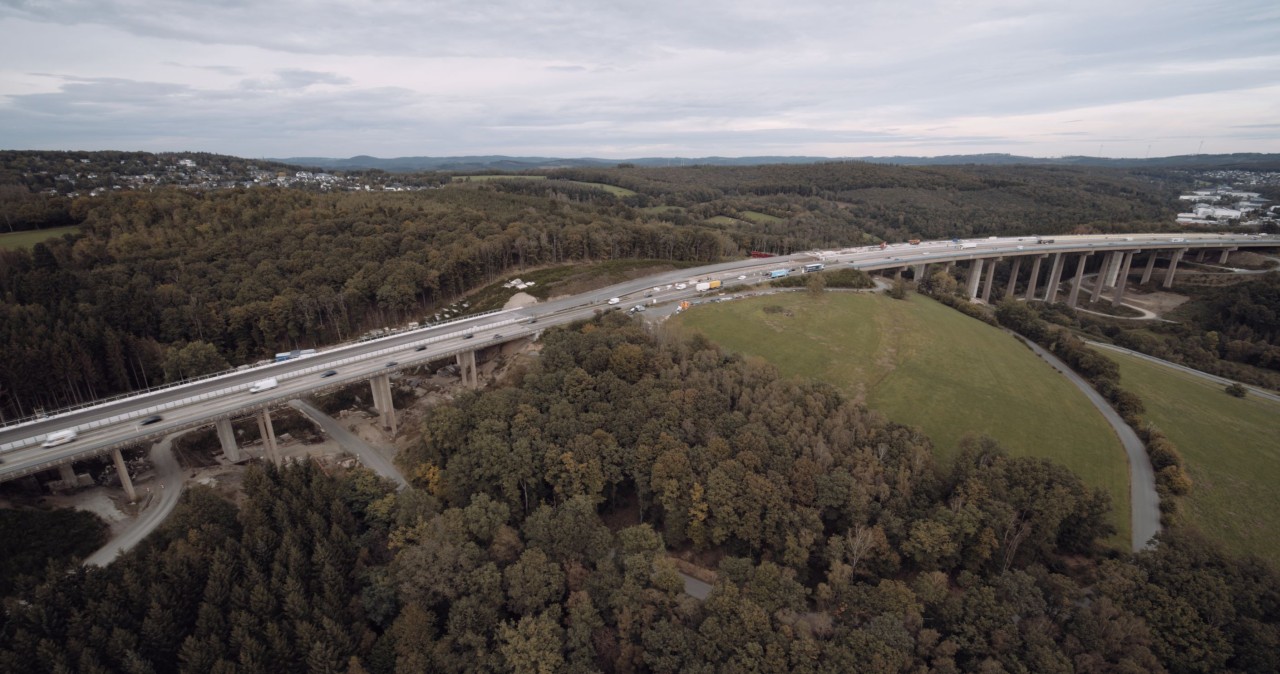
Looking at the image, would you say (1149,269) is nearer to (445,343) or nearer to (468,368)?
(468,368)

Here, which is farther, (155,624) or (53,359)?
(53,359)

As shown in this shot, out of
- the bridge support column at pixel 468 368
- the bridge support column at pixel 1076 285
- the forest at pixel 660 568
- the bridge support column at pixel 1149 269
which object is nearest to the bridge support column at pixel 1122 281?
the bridge support column at pixel 1149 269

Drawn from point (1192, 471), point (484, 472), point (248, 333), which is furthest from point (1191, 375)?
point (248, 333)

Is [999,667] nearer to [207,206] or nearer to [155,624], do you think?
[155,624]

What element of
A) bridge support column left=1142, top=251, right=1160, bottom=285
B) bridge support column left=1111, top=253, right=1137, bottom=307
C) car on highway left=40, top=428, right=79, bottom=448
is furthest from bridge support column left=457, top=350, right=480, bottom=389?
bridge support column left=1142, top=251, right=1160, bottom=285

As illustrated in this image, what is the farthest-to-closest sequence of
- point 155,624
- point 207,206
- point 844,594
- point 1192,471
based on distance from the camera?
point 207,206 → point 1192,471 → point 844,594 → point 155,624

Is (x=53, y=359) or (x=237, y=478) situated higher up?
(x=53, y=359)

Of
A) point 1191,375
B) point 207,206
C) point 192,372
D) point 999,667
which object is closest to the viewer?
point 999,667

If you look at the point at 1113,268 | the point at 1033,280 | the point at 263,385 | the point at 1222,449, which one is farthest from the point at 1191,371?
the point at 263,385
